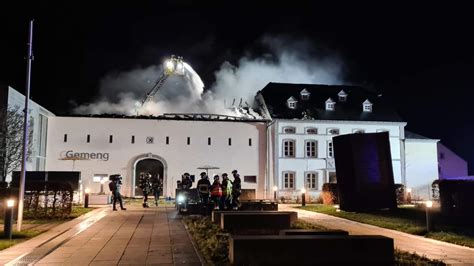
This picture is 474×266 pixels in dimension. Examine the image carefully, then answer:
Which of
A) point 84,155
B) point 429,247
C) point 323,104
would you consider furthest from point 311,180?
point 429,247

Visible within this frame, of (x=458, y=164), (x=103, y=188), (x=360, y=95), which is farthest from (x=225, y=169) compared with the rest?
(x=458, y=164)

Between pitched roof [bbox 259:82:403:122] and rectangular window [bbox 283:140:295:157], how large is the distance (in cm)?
201

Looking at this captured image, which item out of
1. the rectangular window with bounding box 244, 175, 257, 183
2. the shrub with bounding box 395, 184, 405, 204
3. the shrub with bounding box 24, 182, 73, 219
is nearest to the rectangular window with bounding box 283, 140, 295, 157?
the rectangular window with bounding box 244, 175, 257, 183

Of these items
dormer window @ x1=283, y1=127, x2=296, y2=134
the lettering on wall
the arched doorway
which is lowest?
the arched doorway

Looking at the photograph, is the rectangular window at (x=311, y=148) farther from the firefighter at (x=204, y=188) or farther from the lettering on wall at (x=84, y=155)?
the firefighter at (x=204, y=188)

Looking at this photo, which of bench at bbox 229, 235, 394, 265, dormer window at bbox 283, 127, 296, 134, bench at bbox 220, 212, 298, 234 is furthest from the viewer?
dormer window at bbox 283, 127, 296, 134

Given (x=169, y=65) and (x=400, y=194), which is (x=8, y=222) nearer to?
(x=400, y=194)

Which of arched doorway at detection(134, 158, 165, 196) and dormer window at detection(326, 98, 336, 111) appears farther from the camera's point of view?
dormer window at detection(326, 98, 336, 111)

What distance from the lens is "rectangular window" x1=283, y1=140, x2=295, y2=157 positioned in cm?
3784

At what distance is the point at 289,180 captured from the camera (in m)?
37.8

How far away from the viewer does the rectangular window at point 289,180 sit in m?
37.5

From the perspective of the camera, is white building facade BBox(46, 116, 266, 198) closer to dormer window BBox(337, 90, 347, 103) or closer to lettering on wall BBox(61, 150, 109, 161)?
lettering on wall BBox(61, 150, 109, 161)

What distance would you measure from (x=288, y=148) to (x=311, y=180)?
3.18 meters

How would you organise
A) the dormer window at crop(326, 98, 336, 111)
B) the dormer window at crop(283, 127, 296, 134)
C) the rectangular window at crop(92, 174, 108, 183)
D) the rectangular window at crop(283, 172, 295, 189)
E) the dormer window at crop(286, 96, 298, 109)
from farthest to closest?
the dormer window at crop(326, 98, 336, 111) → the dormer window at crop(286, 96, 298, 109) → the dormer window at crop(283, 127, 296, 134) → the rectangular window at crop(283, 172, 295, 189) → the rectangular window at crop(92, 174, 108, 183)
